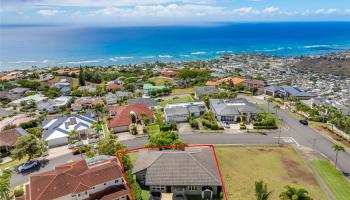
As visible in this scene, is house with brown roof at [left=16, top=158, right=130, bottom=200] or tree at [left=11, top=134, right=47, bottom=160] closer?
house with brown roof at [left=16, top=158, right=130, bottom=200]

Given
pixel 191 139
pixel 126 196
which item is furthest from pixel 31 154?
pixel 191 139

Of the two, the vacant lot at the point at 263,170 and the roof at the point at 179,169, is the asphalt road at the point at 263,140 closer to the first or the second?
the vacant lot at the point at 263,170

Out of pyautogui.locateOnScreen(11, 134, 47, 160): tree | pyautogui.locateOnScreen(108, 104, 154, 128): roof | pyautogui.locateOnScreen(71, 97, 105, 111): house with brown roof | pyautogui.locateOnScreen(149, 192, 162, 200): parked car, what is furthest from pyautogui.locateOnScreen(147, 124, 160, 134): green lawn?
pyautogui.locateOnScreen(149, 192, 162, 200): parked car

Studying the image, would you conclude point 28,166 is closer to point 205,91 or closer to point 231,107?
point 231,107

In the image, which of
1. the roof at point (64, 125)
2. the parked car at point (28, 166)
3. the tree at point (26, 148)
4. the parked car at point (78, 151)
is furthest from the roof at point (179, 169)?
the roof at point (64, 125)

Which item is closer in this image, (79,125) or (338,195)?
(338,195)

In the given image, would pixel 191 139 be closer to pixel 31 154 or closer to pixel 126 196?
pixel 126 196

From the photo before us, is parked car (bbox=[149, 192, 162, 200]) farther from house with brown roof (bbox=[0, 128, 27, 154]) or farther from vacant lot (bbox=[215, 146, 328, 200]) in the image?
house with brown roof (bbox=[0, 128, 27, 154])
